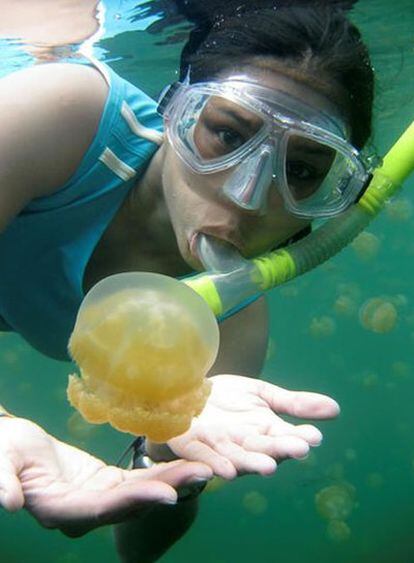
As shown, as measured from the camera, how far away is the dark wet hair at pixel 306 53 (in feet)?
10.00

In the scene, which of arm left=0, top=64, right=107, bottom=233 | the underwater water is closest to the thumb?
arm left=0, top=64, right=107, bottom=233

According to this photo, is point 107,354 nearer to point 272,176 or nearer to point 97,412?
point 97,412

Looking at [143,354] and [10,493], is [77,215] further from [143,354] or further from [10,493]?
[10,493]

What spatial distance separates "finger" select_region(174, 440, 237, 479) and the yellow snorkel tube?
72 centimetres

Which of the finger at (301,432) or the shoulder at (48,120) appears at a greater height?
the shoulder at (48,120)

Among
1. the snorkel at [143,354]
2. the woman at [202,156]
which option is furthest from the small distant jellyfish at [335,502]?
the snorkel at [143,354]

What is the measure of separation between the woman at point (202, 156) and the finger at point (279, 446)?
97mm

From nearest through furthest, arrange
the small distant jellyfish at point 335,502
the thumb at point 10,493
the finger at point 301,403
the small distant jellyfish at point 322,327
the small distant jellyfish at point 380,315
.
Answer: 1. the thumb at point 10,493
2. the finger at point 301,403
3. the small distant jellyfish at point 335,502
4. the small distant jellyfish at point 380,315
5. the small distant jellyfish at point 322,327

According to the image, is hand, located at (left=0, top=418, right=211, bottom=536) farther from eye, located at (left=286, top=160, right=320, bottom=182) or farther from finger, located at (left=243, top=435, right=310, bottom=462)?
eye, located at (left=286, top=160, right=320, bottom=182)

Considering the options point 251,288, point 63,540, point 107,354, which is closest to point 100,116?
point 251,288

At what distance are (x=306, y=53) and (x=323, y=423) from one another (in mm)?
17677

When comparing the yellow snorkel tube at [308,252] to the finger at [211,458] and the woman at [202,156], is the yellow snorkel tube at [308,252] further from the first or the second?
the finger at [211,458]

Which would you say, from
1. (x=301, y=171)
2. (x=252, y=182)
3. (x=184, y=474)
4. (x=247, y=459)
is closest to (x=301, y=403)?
(x=247, y=459)

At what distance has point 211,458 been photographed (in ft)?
7.55
